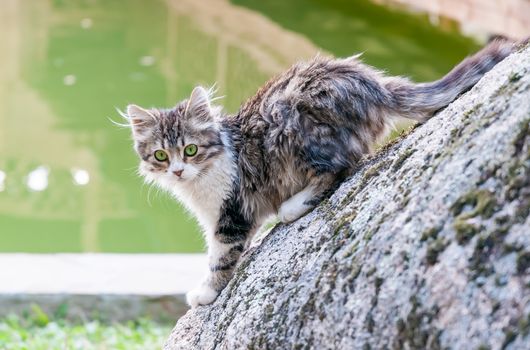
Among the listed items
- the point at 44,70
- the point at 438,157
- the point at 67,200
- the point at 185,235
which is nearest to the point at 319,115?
the point at 438,157

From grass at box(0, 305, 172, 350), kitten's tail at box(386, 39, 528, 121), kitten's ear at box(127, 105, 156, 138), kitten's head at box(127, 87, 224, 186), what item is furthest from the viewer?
grass at box(0, 305, 172, 350)

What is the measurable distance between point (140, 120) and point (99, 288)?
171 centimetres

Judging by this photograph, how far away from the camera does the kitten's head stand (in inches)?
136

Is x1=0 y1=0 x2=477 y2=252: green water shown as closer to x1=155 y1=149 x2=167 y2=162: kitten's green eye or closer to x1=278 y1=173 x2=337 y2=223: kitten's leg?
x1=155 y1=149 x2=167 y2=162: kitten's green eye

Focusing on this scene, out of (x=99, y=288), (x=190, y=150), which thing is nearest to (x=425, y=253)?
(x=190, y=150)

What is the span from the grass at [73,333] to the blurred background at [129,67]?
201 centimetres

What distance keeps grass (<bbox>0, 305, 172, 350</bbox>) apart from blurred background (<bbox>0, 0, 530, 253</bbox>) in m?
2.01

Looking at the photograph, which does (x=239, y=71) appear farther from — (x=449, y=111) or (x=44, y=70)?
(x=449, y=111)

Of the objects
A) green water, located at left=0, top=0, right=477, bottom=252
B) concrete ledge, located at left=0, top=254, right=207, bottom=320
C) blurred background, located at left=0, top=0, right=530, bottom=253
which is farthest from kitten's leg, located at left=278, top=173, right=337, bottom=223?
blurred background, located at left=0, top=0, right=530, bottom=253

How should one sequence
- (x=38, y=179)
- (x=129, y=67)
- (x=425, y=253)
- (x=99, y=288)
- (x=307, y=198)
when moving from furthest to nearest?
1. (x=129, y=67)
2. (x=38, y=179)
3. (x=99, y=288)
4. (x=307, y=198)
5. (x=425, y=253)

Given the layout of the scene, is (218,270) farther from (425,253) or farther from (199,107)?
(425,253)

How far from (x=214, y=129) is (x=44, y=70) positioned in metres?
8.16

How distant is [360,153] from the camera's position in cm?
306

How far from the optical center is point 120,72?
11.0m
